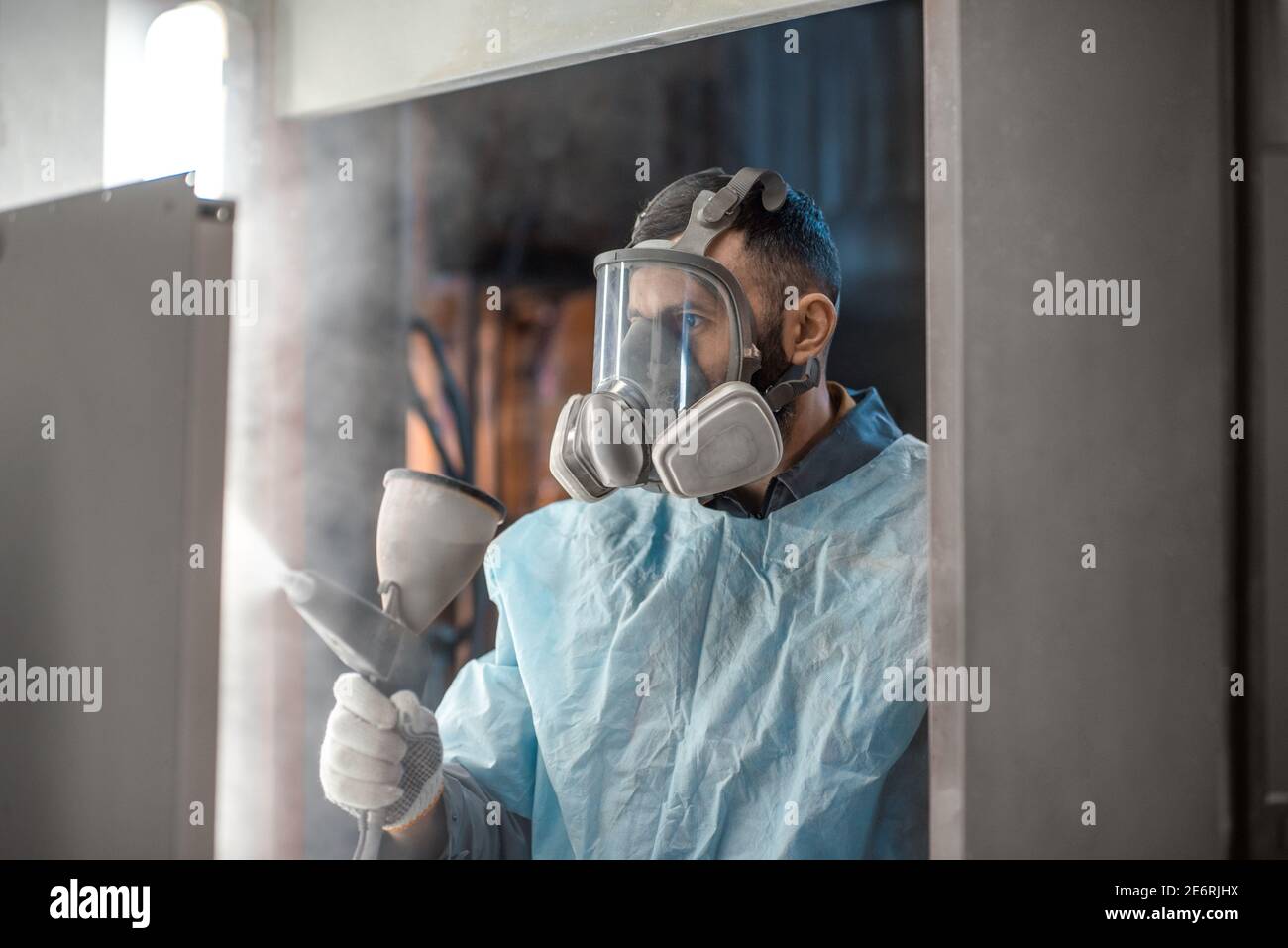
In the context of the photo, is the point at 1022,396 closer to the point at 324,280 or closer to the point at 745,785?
the point at 745,785

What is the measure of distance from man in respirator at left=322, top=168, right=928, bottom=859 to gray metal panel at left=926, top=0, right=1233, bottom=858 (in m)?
0.16

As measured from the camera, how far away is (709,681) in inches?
48.4

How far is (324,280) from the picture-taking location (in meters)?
1.57

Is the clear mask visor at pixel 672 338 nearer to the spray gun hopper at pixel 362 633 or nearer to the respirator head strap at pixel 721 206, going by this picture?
the respirator head strap at pixel 721 206

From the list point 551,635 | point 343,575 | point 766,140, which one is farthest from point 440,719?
point 766,140

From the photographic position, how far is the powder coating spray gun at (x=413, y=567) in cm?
111

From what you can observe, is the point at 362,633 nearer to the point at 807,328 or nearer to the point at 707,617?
the point at 707,617

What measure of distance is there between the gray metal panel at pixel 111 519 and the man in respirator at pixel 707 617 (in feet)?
1.10

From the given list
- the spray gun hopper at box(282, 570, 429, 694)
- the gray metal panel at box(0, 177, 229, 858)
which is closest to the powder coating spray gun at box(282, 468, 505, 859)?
the spray gun hopper at box(282, 570, 429, 694)

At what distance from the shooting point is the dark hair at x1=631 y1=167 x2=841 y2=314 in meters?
1.22
